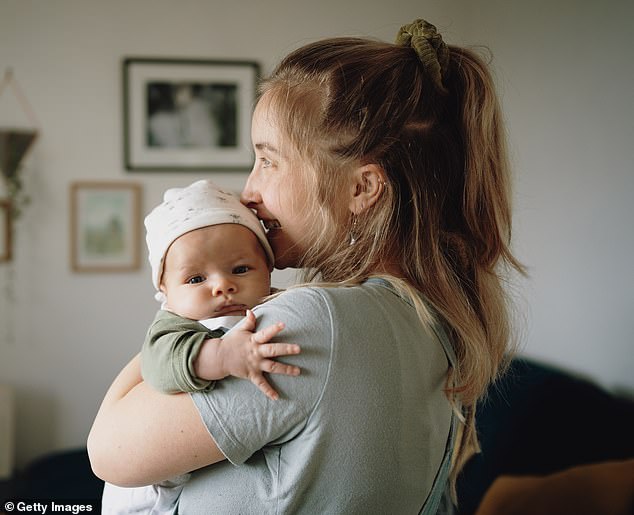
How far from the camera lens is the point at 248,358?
0.81 metres

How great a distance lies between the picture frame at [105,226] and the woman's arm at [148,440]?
9.49 ft

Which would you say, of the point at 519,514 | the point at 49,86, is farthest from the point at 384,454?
Answer: the point at 49,86

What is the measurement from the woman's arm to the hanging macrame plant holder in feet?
9.66

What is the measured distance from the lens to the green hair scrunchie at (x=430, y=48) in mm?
1028

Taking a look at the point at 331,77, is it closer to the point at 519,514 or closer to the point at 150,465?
the point at 150,465

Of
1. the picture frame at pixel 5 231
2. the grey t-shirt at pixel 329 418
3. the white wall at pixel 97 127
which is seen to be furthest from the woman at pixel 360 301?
the picture frame at pixel 5 231

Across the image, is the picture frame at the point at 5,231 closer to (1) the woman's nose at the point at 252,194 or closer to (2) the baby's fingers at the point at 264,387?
(1) the woman's nose at the point at 252,194

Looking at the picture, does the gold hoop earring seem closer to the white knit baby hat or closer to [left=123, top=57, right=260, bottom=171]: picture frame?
the white knit baby hat

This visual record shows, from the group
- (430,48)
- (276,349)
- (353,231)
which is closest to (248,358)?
(276,349)

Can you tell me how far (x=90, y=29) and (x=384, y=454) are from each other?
3.35 metres

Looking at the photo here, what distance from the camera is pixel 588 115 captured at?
103 inches

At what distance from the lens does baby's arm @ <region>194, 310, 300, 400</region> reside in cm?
81

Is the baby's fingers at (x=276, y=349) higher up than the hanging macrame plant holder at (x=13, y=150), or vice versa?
the hanging macrame plant holder at (x=13, y=150)

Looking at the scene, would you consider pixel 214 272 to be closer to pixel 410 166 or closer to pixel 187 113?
pixel 410 166
